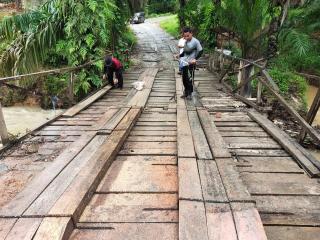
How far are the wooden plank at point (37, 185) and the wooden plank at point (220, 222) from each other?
1579 mm

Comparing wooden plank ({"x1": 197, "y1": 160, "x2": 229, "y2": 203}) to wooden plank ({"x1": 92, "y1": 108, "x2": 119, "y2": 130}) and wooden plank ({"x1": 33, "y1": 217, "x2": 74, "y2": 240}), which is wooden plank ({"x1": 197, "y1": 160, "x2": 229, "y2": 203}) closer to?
wooden plank ({"x1": 33, "y1": 217, "x2": 74, "y2": 240})

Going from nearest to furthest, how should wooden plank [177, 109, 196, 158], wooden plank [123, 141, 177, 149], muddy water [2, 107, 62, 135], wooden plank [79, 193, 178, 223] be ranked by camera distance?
wooden plank [79, 193, 178, 223]
wooden plank [177, 109, 196, 158]
wooden plank [123, 141, 177, 149]
muddy water [2, 107, 62, 135]

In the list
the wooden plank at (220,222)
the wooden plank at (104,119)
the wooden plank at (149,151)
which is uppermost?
the wooden plank at (220,222)

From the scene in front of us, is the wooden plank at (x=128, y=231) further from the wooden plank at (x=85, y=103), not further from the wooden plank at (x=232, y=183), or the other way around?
the wooden plank at (x=85, y=103)

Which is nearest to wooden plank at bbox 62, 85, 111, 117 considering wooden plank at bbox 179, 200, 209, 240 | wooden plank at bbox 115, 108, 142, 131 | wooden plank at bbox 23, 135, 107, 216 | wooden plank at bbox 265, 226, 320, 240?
wooden plank at bbox 115, 108, 142, 131

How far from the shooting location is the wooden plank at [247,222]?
8.23 feet

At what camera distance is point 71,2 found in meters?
9.11

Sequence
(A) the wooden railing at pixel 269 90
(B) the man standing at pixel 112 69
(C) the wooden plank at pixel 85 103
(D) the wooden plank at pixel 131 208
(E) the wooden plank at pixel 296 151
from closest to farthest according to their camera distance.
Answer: (D) the wooden plank at pixel 131 208 < (E) the wooden plank at pixel 296 151 < (A) the wooden railing at pixel 269 90 < (C) the wooden plank at pixel 85 103 < (B) the man standing at pixel 112 69

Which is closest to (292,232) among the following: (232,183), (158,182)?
(232,183)

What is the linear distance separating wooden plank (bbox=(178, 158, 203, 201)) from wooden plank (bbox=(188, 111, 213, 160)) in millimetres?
232

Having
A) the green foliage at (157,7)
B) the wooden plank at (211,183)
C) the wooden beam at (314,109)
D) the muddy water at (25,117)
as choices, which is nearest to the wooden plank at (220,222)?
the wooden plank at (211,183)

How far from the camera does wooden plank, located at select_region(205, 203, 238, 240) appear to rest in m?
2.53

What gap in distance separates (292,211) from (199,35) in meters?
14.8

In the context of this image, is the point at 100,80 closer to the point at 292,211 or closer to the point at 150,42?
the point at 292,211
